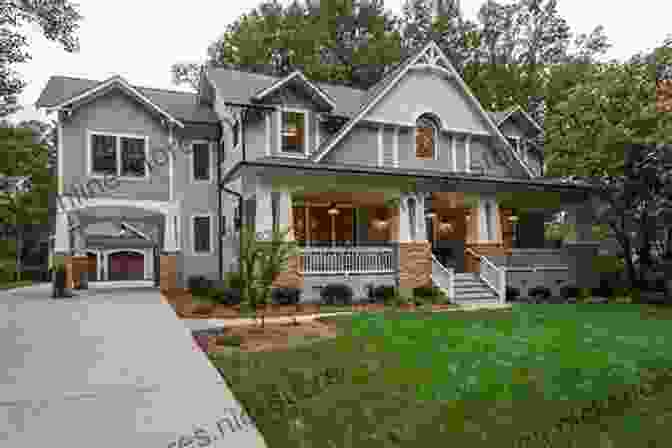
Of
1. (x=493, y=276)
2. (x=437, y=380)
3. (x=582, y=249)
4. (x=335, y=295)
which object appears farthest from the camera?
(x=582, y=249)

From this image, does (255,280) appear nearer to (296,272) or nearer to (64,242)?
(296,272)

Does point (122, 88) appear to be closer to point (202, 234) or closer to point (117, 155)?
point (117, 155)

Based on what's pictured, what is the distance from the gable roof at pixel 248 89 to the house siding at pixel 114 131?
290 cm

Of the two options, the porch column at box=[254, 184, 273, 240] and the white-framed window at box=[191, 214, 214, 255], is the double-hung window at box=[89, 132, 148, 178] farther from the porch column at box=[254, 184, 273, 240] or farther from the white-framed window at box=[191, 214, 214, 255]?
the porch column at box=[254, 184, 273, 240]

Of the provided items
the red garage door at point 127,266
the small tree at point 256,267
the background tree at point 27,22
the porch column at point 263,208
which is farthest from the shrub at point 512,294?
the red garage door at point 127,266

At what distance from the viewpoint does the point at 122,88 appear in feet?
53.4

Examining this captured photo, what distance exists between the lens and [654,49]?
13992 mm

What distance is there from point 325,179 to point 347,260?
102 inches

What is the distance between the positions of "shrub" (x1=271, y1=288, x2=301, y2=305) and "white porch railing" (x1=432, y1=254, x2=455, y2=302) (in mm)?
4442

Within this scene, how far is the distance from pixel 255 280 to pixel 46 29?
5.00m

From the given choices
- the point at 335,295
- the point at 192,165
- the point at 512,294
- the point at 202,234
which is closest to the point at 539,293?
the point at 512,294

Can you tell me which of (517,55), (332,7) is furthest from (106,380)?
(517,55)

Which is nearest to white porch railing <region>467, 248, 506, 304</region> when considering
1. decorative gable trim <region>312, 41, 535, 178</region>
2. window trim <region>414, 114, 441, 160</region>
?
window trim <region>414, 114, 441, 160</region>

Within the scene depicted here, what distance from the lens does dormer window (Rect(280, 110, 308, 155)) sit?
1592 centimetres
